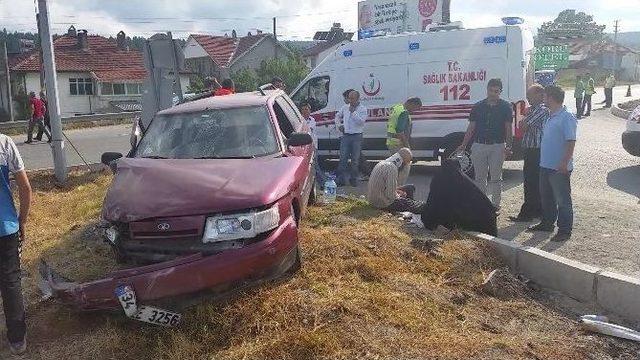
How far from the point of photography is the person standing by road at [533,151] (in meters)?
6.90

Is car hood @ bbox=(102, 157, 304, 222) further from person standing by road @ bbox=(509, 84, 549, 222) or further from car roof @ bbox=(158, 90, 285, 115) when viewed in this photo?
person standing by road @ bbox=(509, 84, 549, 222)

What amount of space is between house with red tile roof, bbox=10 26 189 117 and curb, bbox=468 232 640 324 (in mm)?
43887

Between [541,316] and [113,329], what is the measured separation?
10.4 ft

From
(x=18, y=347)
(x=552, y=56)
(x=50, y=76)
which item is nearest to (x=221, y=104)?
(x=18, y=347)

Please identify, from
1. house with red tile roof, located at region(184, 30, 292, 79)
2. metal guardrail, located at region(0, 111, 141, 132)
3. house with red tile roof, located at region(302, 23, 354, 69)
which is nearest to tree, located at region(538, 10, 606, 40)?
house with red tile roof, located at region(302, 23, 354, 69)

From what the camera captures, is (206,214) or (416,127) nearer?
(206,214)

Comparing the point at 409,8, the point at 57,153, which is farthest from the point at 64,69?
the point at 57,153

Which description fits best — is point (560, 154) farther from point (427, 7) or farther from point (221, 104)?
point (427, 7)

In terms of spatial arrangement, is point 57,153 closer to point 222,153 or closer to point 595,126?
point 222,153

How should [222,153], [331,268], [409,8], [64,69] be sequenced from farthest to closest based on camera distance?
1. [64,69]
2. [409,8]
3. [222,153]
4. [331,268]

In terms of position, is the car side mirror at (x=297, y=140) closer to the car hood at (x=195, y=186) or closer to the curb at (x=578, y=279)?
the car hood at (x=195, y=186)

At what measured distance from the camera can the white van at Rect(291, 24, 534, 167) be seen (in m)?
9.65

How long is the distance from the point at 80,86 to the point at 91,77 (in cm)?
120

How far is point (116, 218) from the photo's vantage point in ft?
13.5
